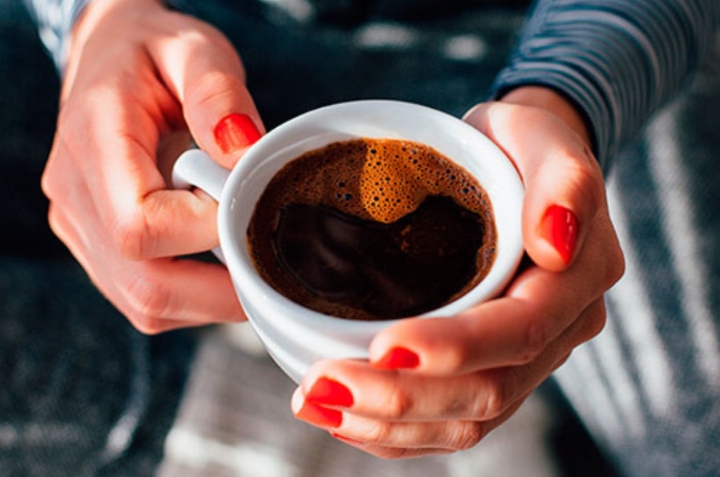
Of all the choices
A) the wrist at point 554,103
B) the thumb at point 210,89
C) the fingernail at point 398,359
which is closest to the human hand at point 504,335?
the fingernail at point 398,359

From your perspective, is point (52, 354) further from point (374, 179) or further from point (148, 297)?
point (374, 179)

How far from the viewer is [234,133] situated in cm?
68

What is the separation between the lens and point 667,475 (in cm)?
109

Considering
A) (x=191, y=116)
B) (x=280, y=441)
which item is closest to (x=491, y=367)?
(x=191, y=116)

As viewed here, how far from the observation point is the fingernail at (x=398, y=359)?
503 millimetres

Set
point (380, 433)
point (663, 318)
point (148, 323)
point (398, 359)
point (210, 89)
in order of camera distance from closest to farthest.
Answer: point (398, 359)
point (380, 433)
point (210, 89)
point (148, 323)
point (663, 318)

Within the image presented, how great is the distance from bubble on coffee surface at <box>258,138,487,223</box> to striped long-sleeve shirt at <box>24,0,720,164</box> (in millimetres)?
235

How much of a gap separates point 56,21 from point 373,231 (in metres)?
0.65

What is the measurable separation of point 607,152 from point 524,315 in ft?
1.33

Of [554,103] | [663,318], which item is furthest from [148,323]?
[663,318]

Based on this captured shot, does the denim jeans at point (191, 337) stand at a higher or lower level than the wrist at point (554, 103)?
Answer: lower

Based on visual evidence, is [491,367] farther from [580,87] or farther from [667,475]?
[667,475]

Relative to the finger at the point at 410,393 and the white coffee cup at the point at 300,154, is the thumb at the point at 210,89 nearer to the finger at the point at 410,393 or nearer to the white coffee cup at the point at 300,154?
the white coffee cup at the point at 300,154

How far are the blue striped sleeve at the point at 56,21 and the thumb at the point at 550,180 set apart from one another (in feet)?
2.01
